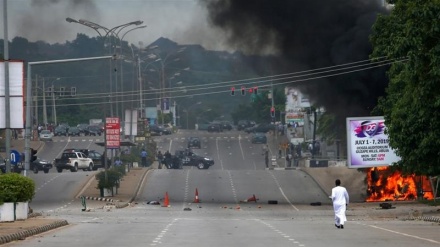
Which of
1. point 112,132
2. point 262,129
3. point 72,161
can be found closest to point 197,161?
point 72,161

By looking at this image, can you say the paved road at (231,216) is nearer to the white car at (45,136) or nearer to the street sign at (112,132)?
the street sign at (112,132)

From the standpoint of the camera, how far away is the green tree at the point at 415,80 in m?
38.1

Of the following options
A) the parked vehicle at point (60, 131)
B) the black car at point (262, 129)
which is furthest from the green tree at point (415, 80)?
the black car at point (262, 129)

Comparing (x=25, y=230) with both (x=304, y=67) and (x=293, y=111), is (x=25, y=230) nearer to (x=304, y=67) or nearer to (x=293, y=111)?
(x=304, y=67)

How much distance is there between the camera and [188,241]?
1053 inches

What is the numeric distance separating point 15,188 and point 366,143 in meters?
30.0

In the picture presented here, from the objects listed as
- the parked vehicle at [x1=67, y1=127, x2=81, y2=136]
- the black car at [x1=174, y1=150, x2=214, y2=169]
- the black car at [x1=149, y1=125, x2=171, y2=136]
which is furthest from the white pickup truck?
the black car at [x1=149, y1=125, x2=171, y2=136]

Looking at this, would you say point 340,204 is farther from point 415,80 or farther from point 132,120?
point 132,120

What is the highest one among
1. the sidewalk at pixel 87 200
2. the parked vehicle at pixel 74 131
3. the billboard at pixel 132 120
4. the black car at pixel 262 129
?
the black car at pixel 262 129

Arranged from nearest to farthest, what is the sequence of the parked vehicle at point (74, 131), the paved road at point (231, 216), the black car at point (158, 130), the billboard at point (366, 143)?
the paved road at point (231, 216), the billboard at point (366, 143), the parked vehicle at point (74, 131), the black car at point (158, 130)

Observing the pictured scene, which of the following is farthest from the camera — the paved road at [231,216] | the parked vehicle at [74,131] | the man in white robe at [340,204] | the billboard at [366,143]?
the parked vehicle at [74,131]

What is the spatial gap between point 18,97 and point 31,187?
13.2ft

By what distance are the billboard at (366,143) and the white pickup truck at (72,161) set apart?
3569 centimetres

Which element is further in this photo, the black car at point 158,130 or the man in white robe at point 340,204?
the black car at point 158,130
